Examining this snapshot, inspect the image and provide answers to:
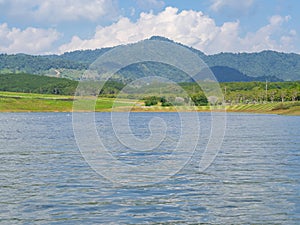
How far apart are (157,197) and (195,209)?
284 centimetres

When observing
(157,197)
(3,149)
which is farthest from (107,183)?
(3,149)

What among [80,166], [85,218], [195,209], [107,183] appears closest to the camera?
[85,218]

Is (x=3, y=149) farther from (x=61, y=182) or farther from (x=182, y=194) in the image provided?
(x=182, y=194)

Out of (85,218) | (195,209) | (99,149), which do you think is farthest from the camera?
(99,149)

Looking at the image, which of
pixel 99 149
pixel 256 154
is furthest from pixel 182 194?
pixel 99 149

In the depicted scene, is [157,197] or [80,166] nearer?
[157,197]

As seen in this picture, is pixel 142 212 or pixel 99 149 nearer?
pixel 142 212

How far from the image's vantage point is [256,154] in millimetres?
44656

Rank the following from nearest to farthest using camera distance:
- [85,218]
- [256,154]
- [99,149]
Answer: [85,218] → [256,154] → [99,149]

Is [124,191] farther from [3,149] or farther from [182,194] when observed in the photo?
[3,149]

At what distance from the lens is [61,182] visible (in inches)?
1145

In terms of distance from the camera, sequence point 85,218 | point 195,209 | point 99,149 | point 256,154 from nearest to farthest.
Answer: point 85,218 → point 195,209 → point 256,154 → point 99,149

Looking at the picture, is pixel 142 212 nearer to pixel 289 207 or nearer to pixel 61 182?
pixel 289 207

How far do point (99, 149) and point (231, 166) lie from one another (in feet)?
53.0
